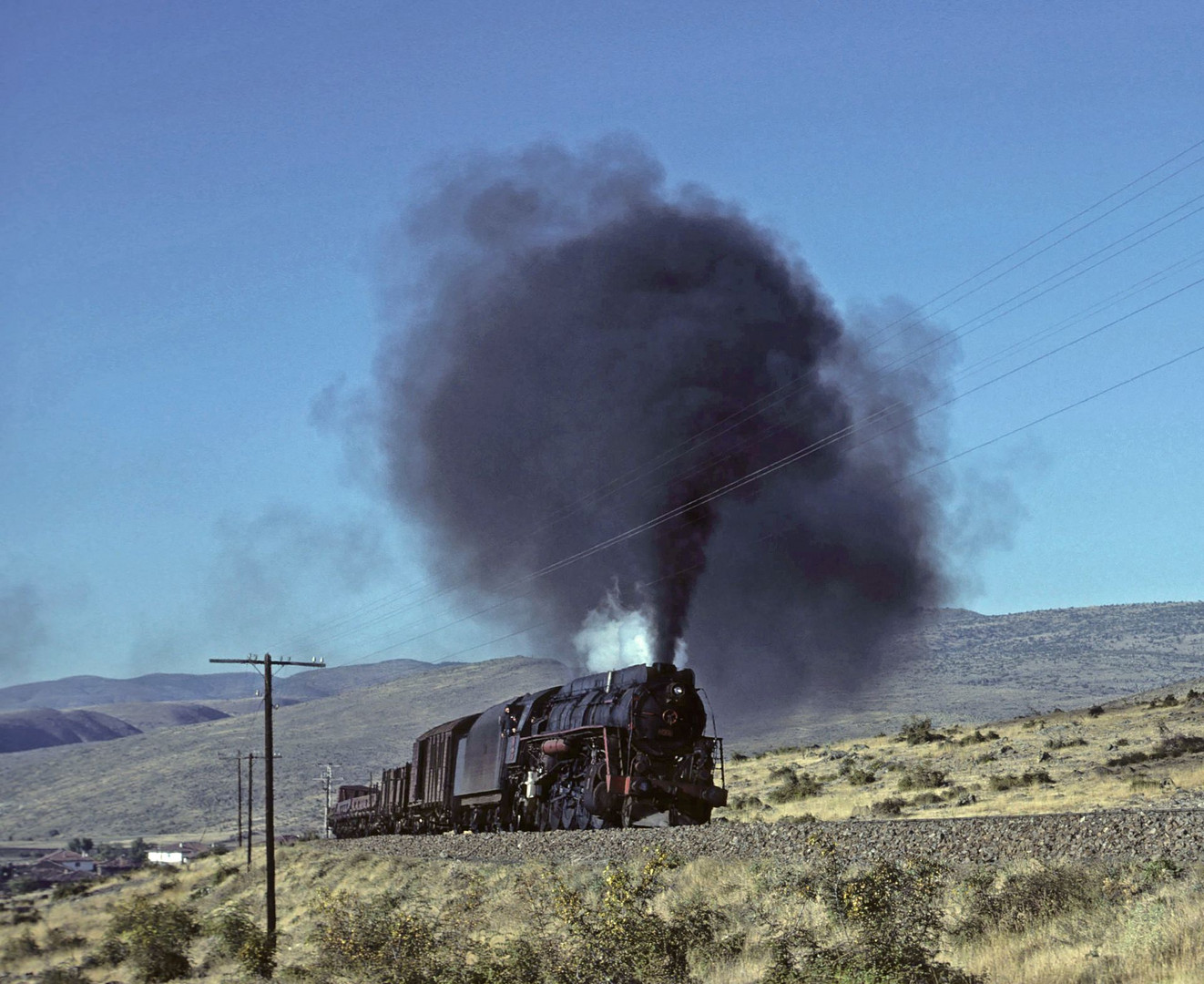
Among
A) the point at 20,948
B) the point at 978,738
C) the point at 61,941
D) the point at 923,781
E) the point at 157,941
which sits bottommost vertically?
the point at 20,948

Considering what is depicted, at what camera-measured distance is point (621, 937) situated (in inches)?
516

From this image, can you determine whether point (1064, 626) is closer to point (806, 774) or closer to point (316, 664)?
point (806, 774)

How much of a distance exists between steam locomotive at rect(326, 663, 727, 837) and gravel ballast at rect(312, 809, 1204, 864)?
1453mm

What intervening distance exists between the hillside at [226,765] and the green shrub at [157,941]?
292 feet

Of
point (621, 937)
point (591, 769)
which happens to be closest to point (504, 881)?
point (591, 769)

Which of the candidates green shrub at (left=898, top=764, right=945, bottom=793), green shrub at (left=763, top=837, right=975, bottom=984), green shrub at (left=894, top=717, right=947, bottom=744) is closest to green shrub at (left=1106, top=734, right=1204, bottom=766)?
green shrub at (left=898, top=764, right=945, bottom=793)

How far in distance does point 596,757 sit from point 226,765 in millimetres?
150362

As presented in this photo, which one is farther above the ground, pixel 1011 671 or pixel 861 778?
pixel 1011 671

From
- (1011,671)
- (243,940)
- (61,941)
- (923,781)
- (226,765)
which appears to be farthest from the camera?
(226,765)

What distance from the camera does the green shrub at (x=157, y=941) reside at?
25203mm

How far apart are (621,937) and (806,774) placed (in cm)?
2753

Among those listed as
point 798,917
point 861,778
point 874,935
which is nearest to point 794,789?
point 861,778

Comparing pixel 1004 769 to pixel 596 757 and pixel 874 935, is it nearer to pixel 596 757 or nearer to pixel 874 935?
pixel 596 757

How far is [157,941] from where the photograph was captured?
2570cm
